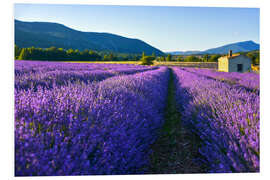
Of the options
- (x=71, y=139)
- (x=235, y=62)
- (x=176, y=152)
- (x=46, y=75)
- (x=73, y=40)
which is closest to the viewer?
(x=71, y=139)

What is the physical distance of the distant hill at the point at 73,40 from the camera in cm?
282

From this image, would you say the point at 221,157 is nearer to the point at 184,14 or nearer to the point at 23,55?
the point at 184,14

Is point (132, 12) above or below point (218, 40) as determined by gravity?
above

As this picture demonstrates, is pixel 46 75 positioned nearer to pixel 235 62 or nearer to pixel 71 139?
pixel 71 139

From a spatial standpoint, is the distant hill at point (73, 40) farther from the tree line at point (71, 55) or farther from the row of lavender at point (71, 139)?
the row of lavender at point (71, 139)

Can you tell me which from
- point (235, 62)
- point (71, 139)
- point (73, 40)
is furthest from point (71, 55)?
point (235, 62)

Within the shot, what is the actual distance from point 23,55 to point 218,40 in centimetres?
307

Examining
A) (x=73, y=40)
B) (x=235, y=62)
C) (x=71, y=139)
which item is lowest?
(x=71, y=139)

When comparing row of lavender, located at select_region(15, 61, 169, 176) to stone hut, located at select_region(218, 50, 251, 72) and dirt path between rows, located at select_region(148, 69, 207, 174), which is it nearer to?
dirt path between rows, located at select_region(148, 69, 207, 174)

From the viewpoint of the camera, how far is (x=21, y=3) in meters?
2.29

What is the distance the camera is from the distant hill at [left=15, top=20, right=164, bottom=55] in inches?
111

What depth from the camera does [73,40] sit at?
3.50 m

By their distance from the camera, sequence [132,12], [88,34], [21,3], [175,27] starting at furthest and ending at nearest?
[88,34], [175,27], [132,12], [21,3]

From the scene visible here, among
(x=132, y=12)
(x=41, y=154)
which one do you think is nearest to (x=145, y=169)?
(x=41, y=154)
